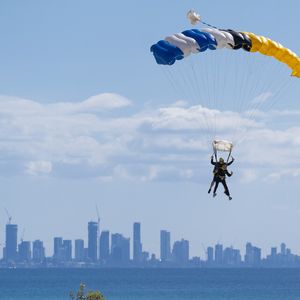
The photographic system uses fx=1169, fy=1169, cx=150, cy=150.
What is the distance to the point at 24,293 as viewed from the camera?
607ft

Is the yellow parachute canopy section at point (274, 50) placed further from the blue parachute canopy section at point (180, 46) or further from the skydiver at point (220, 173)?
the skydiver at point (220, 173)

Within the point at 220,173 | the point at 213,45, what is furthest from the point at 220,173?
the point at 213,45

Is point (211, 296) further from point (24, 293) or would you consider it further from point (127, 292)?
point (24, 293)

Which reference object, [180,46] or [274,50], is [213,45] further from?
[274,50]

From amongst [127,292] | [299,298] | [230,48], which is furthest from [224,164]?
[127,292]

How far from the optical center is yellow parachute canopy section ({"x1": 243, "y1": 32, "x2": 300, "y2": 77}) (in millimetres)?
48781

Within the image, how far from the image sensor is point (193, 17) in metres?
46.9

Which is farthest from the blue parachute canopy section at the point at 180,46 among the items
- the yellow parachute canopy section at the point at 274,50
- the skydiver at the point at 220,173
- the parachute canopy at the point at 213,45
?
the skydiver at the point at 220,173

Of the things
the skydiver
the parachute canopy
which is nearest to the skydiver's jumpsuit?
the skydiver

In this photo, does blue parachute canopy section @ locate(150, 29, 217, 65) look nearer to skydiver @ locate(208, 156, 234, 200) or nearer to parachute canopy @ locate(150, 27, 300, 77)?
parachute canopy @ locate(150, 27, 300, 77)

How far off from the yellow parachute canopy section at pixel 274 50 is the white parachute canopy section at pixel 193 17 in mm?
2988

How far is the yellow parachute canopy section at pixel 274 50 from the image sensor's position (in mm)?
48781

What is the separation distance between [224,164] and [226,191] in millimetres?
1254

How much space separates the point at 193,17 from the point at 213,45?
1410 mm
